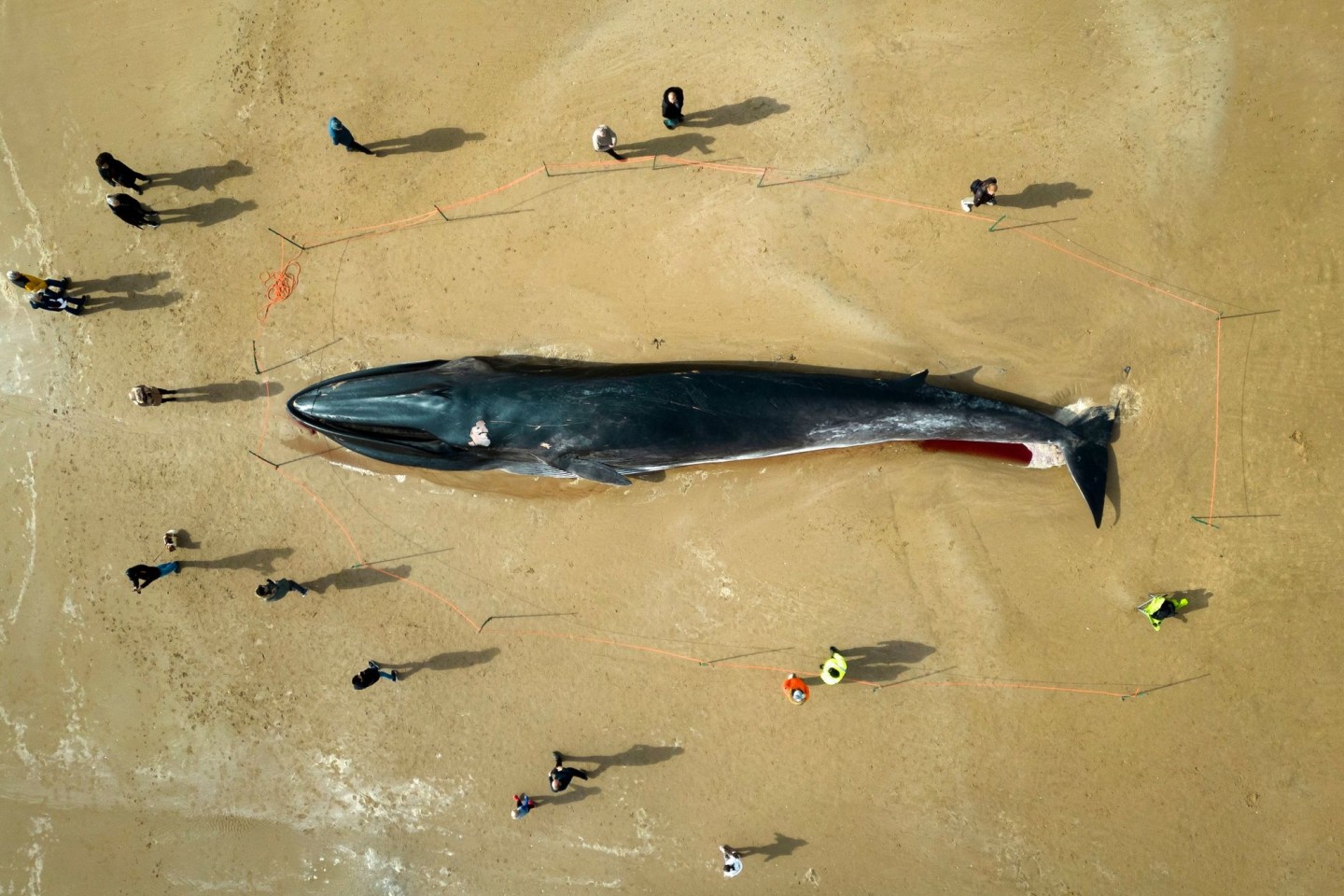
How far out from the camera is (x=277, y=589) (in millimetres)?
6242

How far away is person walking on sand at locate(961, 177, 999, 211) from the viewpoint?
19.2ft

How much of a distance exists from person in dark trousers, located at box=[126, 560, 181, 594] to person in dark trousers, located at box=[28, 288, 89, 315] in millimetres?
3081

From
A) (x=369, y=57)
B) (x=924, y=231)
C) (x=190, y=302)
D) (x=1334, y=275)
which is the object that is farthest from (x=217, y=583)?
(x=1334, y=275)

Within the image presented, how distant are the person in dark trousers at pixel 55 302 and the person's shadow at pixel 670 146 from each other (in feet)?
21.7

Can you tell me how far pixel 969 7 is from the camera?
640cm

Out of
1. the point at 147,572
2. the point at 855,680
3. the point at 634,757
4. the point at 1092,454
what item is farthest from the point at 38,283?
the point at 1092,454

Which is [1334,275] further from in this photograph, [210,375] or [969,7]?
[210,375]

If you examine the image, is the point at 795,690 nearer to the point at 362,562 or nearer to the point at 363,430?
Result: the point at 362,562

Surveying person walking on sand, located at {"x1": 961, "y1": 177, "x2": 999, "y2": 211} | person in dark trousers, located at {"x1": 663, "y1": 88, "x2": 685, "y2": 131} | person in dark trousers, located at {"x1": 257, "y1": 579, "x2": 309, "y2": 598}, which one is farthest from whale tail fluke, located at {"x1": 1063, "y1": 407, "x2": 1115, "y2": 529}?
person in dark trousers, located at {"x1": 257, "y1": 579, "x2": 309, "y2": 598}

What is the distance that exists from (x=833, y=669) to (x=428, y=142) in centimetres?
760

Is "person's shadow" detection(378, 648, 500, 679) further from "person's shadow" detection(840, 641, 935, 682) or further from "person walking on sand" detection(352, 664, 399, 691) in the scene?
"person's shadow" detection(840, 641, 935, 682)

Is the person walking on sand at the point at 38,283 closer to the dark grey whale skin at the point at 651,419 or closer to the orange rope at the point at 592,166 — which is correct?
the orange rope at the point at 592,166

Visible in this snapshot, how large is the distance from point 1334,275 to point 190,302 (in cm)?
1322

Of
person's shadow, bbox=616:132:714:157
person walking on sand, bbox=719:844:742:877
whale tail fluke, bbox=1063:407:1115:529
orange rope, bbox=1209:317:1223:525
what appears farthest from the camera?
person's shadow, bbox=616:132:714:157
